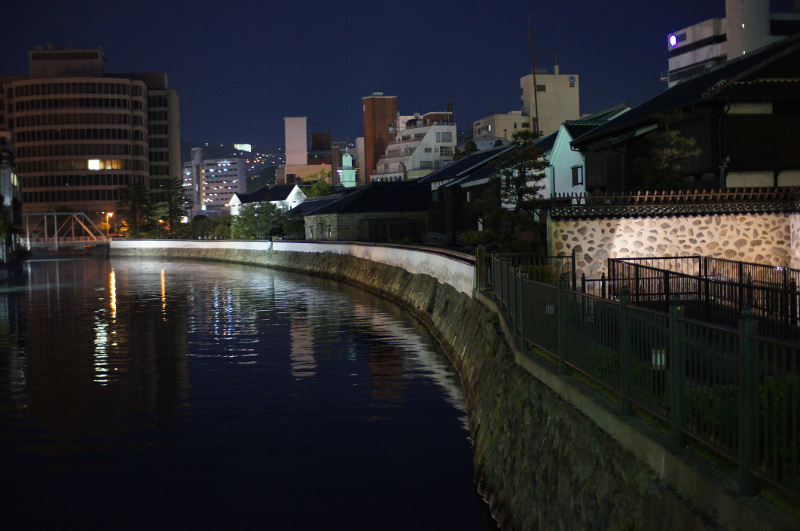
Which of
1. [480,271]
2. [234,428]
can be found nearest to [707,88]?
[480,271]

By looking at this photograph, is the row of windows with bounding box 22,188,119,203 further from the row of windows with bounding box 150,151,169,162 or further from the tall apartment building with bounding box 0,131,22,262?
the tall apartment building with bounding box 0,131,22,262

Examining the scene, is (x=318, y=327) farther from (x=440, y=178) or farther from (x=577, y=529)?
(x=440, y=178)

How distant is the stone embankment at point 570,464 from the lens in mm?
6293

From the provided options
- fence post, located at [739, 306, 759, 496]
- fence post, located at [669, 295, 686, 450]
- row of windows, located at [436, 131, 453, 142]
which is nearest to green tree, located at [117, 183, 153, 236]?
row of windows, located at [436, 131, 453, 142]

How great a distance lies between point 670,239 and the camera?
90.7 feet

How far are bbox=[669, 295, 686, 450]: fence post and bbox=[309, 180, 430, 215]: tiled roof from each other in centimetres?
6402

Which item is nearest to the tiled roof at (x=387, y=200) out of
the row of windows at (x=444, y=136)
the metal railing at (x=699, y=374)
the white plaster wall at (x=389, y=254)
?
the white plaster wall at (x=389, y=254)

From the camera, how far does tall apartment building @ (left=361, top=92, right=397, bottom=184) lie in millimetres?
141625

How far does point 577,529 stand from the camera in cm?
814

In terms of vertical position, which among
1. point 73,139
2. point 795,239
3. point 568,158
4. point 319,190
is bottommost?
point 795,239

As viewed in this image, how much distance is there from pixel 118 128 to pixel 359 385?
151602mm

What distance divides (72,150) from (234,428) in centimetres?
15440

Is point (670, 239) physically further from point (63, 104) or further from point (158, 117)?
point (158, 117)

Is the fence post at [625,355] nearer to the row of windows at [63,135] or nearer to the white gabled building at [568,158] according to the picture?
the white gabled building at [568,158]
